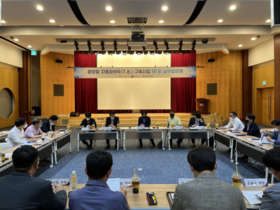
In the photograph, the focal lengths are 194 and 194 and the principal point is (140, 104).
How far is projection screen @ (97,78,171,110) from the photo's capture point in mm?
11384

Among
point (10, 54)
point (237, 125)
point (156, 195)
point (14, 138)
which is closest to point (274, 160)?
point (156, 195)

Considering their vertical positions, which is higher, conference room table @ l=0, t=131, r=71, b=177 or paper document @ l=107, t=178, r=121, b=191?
paper document @ l=107, t=178, r=121, b=191

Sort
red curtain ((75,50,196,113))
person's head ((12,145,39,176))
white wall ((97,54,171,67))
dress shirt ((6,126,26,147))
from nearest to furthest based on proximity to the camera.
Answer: person's head ((12,145,39,176)) → dress shirt ((6,126,26,147)) → white wall ((97,54,171,67)) → red curtain ((75,50,196,113))

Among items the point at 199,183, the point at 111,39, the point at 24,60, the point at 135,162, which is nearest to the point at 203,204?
the point at 199,183

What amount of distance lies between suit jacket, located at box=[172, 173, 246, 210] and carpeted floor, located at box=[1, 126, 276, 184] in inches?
82.1

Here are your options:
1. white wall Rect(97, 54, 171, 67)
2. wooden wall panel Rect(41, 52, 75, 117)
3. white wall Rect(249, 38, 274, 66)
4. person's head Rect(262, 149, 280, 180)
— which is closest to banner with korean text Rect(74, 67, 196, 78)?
white wall Rect(97, 54, 171, 67)

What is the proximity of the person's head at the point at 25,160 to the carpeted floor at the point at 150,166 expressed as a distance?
6.28ft

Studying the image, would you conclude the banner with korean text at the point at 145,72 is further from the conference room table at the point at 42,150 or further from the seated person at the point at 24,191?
the seated person at the point at 24,191

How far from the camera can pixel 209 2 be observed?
225 inches

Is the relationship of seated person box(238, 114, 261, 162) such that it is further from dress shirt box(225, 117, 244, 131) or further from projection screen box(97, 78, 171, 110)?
projection screen box(97, 78, 171, 110)

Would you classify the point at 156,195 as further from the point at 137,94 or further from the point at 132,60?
the point at 132,60

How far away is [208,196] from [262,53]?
1062cm

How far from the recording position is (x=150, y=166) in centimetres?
429

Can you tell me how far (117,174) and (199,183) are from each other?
10.1 ft
